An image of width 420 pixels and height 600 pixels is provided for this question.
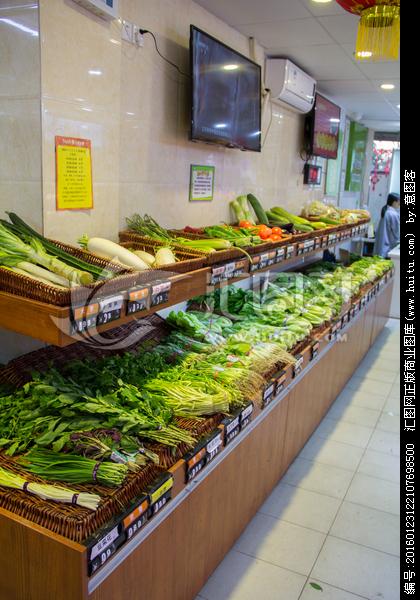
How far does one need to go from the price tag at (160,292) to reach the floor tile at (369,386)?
3.44 metres

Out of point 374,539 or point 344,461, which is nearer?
point 374,539

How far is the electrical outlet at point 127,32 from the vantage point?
2668 mm

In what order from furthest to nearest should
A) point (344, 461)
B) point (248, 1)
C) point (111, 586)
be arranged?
point (344, 461) < point (248, 1) < point (111, 586)

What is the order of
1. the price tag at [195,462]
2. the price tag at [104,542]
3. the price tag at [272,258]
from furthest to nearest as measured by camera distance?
1. the price tag at [272,258]
2. the price tag at [195,462]
3. the price tag at [104,542]

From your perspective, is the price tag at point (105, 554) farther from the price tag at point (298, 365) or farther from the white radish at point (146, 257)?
the price tag at point (298, 365)

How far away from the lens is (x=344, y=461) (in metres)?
3.68

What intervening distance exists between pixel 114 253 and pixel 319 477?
2246 millimetres

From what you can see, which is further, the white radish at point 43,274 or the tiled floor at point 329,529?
the tiled floor at point 329,529

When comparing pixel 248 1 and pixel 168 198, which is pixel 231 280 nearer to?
pixel 168 198

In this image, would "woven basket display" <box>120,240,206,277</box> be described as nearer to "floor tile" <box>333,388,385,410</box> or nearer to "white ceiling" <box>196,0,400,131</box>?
"white ceiling" <box>196,0,400,131</box>

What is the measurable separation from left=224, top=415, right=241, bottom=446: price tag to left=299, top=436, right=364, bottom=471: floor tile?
1.54 m

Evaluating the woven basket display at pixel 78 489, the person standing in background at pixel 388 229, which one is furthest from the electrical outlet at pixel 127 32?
the person standing in background at pixel 388 229

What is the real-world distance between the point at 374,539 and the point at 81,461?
201cm

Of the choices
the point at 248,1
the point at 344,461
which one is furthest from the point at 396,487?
the point at 248,1
